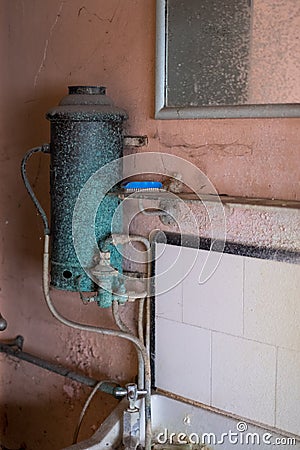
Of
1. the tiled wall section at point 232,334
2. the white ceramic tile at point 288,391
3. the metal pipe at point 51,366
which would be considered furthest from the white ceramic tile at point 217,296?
the metal pipe at point 51,366

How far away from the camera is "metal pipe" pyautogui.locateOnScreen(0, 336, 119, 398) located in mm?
1604

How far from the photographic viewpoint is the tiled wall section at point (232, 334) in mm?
1305

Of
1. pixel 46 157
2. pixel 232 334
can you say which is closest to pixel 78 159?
pixel 46 157

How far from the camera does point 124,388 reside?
5.03 ft

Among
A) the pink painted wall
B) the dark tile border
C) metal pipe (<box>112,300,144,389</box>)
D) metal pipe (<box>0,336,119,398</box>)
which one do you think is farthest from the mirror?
metal pipe (<box>0,336,119,398</box>)

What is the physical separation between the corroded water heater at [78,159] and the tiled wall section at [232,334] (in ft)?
0.53

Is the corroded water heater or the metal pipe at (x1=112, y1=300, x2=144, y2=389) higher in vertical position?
the corroded water heater

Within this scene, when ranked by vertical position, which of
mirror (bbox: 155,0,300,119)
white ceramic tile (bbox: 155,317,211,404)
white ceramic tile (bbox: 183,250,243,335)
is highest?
mirror (bbox: 155,0,300,119)

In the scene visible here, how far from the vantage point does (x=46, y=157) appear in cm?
175

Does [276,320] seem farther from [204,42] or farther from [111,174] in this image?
[204,42]

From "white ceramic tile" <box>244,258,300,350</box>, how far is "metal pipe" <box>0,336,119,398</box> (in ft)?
1.35

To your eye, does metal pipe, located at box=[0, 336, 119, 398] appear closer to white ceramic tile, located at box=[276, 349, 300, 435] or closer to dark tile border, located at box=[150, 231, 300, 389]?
dark tile border, located at box=[150, 231, 300, 389]

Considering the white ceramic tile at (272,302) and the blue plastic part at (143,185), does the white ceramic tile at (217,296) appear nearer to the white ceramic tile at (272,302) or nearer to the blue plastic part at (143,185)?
the white ceramic tile at (272,302)

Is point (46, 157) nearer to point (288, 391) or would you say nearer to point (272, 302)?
point (272, 302)
